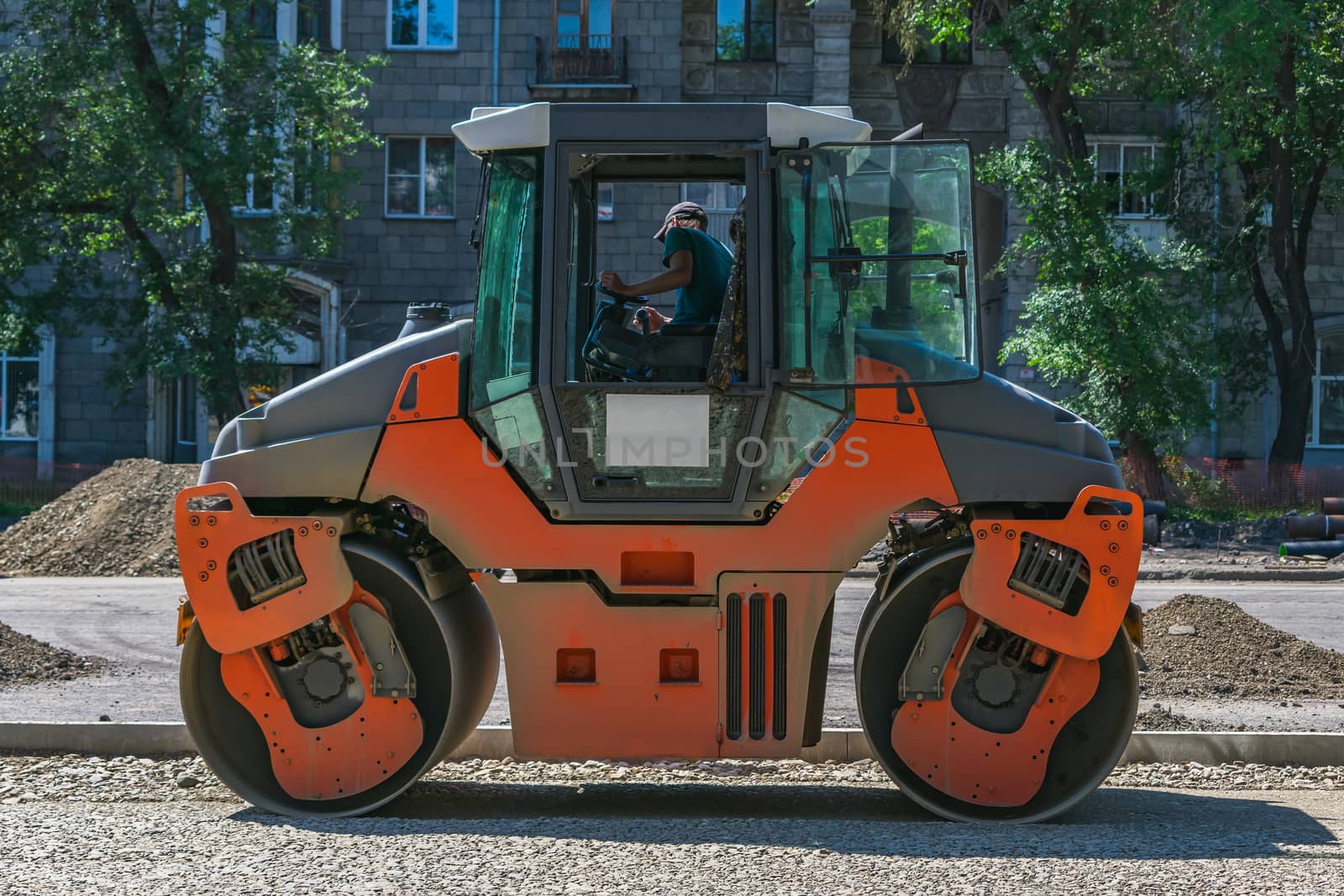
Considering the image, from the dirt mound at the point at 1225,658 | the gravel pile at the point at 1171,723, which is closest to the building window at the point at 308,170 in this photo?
the dirt mound at the point at 1225,658

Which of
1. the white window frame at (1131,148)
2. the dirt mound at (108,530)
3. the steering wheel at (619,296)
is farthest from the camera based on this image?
the white window frame at (1131,148)

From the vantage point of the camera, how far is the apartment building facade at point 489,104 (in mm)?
30312

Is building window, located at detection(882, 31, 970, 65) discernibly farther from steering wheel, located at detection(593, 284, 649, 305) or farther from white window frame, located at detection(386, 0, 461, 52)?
steering wheel, located at detection(593, 284, 649, 305)

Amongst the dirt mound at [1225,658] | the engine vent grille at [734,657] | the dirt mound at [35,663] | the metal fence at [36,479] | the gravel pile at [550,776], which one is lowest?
the metal fence at [36,479]

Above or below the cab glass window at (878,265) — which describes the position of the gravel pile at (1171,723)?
below

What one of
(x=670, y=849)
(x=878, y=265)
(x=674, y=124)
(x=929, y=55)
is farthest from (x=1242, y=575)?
(x=929, y=55)

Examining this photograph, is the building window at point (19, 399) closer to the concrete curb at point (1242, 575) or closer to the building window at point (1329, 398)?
the concrete curb at point (1242, 575)

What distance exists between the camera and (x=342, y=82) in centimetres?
2536

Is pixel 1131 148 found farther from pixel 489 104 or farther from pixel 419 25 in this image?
pixel 419 25

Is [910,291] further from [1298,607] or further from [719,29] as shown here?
[719,29]

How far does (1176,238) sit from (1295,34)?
6.39 meters

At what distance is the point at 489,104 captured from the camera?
30344mm

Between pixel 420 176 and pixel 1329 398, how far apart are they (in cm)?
1911

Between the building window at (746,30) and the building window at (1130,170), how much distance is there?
677 centimetres
